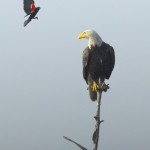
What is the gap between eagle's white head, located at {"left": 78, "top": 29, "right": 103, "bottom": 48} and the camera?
11.3 meters

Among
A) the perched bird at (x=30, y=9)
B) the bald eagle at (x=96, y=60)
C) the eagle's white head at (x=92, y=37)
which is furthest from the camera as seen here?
the bald eagle at (x=96, y=60)

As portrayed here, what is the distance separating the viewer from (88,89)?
12.1 meters

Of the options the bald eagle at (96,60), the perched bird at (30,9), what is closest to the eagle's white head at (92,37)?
the bald eagle at (96,60)

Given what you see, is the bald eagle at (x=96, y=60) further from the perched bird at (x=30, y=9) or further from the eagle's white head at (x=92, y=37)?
the perched bird at (x=30, y=9)

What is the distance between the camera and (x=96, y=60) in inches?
464

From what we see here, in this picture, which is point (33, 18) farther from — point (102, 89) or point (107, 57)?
point (107, 57)

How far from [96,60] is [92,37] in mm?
695

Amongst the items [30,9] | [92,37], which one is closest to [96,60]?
[92,37]

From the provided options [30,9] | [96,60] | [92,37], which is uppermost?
[92,37]

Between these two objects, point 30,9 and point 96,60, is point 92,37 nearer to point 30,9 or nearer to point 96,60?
point 96,60

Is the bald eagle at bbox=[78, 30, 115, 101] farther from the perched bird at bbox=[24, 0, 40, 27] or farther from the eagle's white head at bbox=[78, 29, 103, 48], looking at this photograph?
the perched bird at bbox=[24, 0, 40, 27]

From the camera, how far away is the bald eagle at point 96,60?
11.6m

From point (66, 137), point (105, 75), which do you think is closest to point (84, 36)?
point (105, 75)

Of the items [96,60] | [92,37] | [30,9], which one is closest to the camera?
[30,9]
